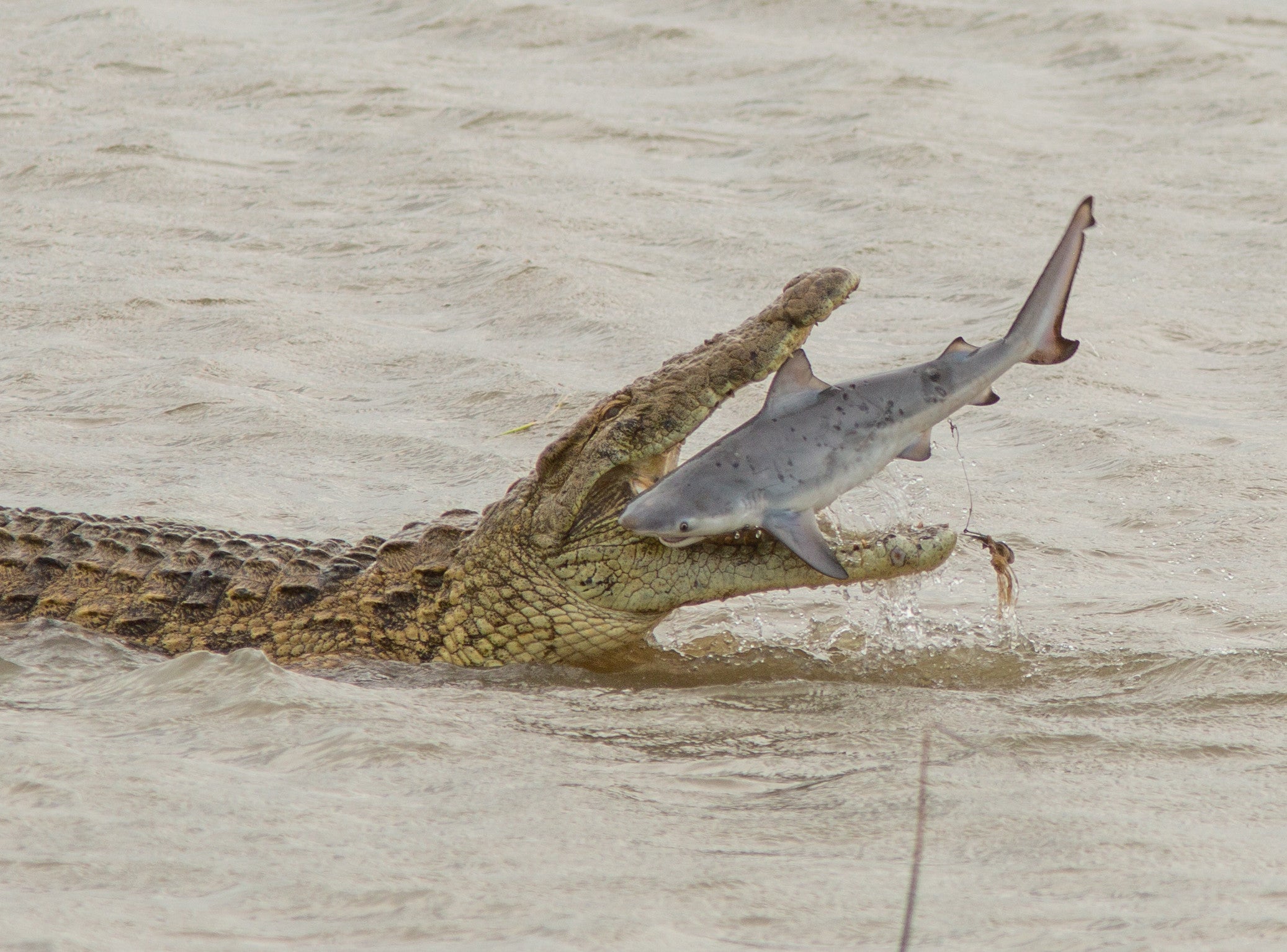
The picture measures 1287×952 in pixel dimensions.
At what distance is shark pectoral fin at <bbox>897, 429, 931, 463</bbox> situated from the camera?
12.9ft

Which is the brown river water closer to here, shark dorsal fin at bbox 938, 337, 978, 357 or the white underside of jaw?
the white underside of jaw

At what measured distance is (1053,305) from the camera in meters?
3.76

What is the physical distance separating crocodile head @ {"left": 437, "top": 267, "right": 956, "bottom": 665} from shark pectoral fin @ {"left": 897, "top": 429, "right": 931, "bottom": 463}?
0.58ft

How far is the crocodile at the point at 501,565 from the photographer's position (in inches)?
155

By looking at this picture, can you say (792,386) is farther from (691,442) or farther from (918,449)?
(691,442)

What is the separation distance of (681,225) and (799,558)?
4.95m

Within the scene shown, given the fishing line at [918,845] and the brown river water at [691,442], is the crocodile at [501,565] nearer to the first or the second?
the brown river water at [691,442]

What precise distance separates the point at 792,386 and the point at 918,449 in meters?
0.35

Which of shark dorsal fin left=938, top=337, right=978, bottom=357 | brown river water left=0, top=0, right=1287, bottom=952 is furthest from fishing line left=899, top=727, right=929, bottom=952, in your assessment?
shark dorsal fin left=938, top=337, right=978, bottom=357

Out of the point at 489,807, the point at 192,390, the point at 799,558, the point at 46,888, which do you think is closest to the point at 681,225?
the point at 192,390

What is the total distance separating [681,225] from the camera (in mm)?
8570

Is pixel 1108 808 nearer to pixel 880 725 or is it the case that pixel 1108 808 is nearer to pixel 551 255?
pixel 880 725

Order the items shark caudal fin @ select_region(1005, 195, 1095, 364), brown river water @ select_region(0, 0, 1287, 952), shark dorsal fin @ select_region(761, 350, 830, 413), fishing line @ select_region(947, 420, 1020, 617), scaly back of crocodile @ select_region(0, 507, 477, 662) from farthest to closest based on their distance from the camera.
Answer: scaly back of crocodile @ select_region(0, 507, 477, 662), fishing line @ select_region(947, 420, 1020, 617), shark dorsal fin @ select_region(761, 350, 830, 413), shark caudal fin @ select_region(1005, 195, 1095, 364), brown river water @ select_region(0, 0, 1287, 952)

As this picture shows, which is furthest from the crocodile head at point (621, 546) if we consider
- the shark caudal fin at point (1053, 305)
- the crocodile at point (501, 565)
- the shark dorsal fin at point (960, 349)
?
the shark caudal fin at point (1053, 305)
